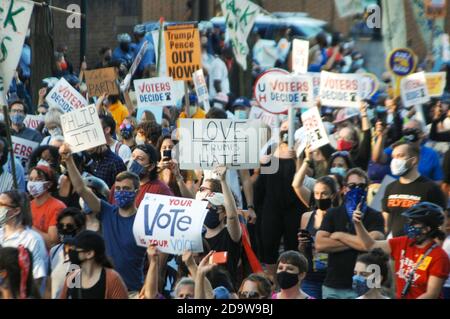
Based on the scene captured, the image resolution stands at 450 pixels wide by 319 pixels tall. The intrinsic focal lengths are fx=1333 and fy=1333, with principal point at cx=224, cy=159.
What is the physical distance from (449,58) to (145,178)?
9.41 meters

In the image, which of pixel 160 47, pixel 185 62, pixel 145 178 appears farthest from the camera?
pixel 160 47

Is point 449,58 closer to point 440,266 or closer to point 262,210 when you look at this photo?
point 262,210

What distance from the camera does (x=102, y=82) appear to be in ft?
51.5

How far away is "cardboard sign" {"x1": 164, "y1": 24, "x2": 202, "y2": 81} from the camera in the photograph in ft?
49.5

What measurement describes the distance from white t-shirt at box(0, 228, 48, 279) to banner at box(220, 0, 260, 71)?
6723 millimetres

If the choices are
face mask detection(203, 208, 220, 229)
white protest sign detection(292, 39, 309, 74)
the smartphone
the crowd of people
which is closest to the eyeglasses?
the crowd of people

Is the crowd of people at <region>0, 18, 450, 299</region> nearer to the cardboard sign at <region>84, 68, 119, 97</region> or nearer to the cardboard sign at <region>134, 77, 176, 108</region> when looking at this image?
the cardboard sign at <region>134, 77, 176, 108</region>

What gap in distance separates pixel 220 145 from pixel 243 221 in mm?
806

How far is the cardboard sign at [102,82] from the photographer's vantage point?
51.3 feet

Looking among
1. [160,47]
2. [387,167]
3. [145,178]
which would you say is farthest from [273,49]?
[145,178]

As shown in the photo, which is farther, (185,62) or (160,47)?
(160,47)

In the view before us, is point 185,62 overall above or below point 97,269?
above

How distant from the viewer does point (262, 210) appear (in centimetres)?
1191

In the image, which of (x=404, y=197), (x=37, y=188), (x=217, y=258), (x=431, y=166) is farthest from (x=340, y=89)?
(x=217, y=258)
